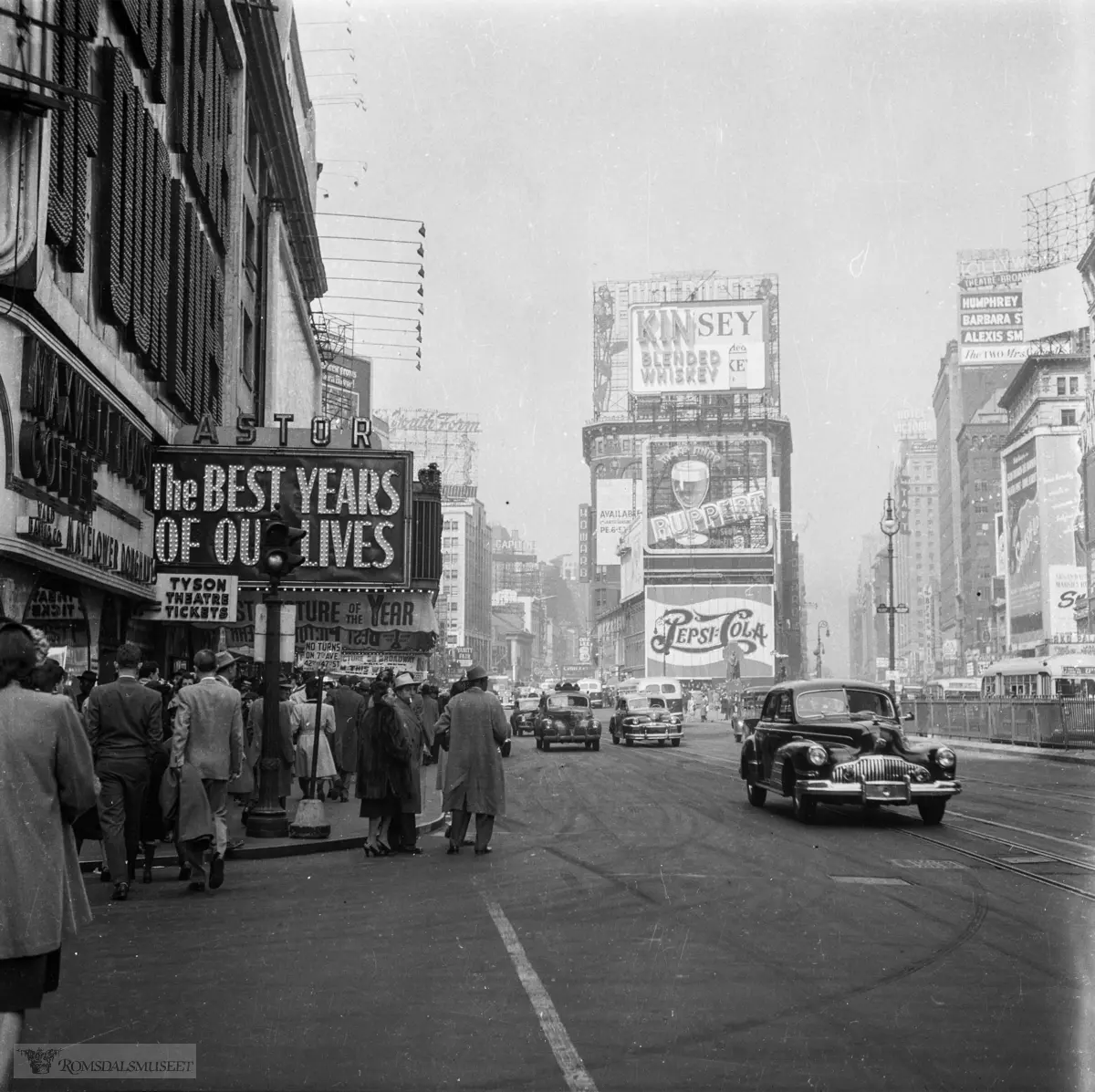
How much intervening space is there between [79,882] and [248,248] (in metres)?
33.8

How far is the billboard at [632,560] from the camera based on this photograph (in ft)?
522

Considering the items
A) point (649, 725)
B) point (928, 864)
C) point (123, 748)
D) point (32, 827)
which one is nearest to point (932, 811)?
point (928, 864)

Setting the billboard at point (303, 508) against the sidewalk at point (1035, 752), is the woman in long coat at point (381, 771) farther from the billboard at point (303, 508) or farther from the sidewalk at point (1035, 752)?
the sidewalk at point (1035, 752)

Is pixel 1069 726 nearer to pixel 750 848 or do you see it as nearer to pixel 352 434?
pixel 352 434

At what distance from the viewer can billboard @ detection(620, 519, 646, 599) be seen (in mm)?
159250

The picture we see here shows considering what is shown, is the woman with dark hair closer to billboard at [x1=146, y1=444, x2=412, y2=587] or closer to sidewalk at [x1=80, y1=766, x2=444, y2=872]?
sidewalk at [x1=80, y1=766, x2=444, y2=872]

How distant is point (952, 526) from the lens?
189 metres

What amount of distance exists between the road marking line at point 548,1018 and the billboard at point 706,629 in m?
138

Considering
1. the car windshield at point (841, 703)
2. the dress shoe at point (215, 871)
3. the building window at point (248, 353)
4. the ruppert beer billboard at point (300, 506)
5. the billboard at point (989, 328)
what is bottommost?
the dress shoe at point (215, 871)

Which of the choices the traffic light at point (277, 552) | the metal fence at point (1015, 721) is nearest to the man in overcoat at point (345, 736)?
the traffic light at point (277, 552)

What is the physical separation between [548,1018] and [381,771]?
6.72m

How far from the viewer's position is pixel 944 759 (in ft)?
48.6

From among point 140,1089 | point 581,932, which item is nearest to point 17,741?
point 140,1089

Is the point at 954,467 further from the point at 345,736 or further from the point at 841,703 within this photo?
the point at 841,703
